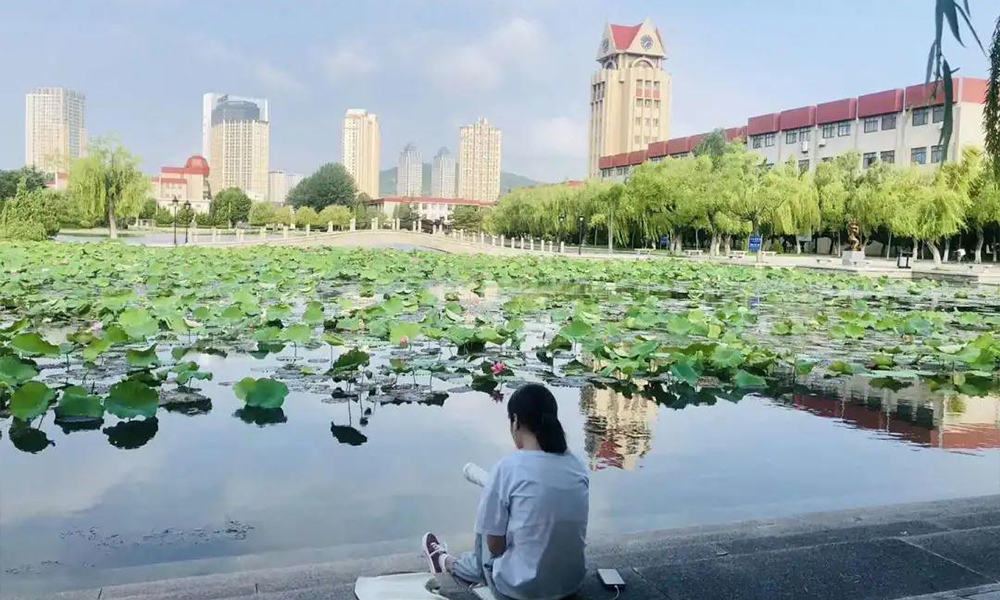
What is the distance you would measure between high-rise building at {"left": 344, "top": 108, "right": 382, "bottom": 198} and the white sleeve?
172 m

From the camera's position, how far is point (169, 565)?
11.5 ft

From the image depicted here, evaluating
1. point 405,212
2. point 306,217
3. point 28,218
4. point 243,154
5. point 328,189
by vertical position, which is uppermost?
point 243,154

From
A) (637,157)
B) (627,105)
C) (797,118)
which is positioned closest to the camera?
(797,118)

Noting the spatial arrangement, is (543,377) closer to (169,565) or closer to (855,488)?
(855,488)

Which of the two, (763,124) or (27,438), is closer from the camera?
(27,438)

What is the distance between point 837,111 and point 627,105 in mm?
48533

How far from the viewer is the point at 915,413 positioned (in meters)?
6.61

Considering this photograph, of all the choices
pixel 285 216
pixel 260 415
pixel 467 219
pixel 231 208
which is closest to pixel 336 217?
pixel 285 216

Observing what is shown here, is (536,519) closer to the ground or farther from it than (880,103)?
closer to the ground

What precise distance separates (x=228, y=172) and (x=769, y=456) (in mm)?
168541

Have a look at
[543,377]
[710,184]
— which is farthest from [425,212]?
[543,377]

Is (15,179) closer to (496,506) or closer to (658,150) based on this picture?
(658,150)

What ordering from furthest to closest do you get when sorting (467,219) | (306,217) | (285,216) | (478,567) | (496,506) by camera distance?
(467,219), (285,216), (306,217), (478,567), (496,506)

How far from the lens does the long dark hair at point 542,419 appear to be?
2.48 meters
